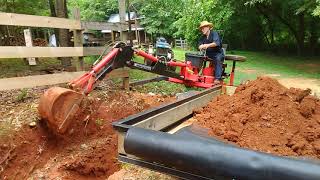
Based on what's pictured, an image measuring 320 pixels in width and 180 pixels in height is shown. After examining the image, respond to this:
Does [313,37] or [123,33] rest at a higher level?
[123,33]

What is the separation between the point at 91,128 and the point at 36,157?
101 centimetres

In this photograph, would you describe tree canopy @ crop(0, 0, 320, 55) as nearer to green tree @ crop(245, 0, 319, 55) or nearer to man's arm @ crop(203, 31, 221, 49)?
green tree @ crop(245, 0, 319, 55)

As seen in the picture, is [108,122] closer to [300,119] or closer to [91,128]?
[91,128]

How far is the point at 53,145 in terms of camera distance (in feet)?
17.8

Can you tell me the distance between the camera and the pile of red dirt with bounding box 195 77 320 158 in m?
2.79

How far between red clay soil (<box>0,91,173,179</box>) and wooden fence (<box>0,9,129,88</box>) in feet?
4.06

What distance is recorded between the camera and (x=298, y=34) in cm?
2484

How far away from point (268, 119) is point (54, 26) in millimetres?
4517

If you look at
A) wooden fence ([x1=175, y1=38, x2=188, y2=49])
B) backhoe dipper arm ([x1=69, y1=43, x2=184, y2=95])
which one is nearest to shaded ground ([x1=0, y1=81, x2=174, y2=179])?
backhoe dipper arm ([x1=69, y1=43, x2=184, y2=95])

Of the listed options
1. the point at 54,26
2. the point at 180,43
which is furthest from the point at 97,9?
the point at 54,26

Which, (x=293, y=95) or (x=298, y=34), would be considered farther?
(x=298, y=34)

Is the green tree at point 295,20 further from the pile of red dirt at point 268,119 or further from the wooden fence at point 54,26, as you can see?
the pile of red dirt at point 268,119

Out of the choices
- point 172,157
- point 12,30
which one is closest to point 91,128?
point 172,157

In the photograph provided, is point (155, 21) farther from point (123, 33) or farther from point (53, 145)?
point (53, 145)
